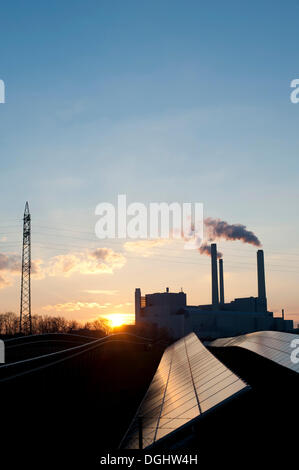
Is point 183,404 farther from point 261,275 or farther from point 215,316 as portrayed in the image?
point 215,316

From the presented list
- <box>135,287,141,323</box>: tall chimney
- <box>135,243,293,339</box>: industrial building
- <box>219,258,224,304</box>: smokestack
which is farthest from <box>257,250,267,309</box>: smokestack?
<box>135,287,141,323</box>: tall chimney

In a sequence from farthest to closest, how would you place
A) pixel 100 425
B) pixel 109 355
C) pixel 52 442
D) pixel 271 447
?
1. pixel 109 355
2. pixel 100 425
3. pixel 52 442
4. pixel 271 447

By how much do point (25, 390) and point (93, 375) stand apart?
20.7 meters

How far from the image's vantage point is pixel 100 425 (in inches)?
973

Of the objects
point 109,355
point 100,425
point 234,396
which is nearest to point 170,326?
point 109,355

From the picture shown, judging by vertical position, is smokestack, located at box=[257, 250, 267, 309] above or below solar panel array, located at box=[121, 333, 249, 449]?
above

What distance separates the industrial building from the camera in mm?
144250

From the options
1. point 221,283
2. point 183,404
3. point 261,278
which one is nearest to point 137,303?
point 221,283

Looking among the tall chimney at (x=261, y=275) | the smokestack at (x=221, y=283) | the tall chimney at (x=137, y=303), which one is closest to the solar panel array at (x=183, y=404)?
the tall chimney at (x=261, y=275)

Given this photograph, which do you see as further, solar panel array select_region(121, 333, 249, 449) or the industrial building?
the industrial building

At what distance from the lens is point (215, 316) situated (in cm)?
14712

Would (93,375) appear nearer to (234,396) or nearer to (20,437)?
(20,437)

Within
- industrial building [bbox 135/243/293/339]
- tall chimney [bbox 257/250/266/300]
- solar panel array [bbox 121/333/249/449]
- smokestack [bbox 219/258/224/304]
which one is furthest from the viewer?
smokestack [bbox 219/258/224/304]

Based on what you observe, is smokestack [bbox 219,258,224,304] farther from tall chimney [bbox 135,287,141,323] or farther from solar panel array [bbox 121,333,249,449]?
solar panel array [bbox 121,333,249,449]
